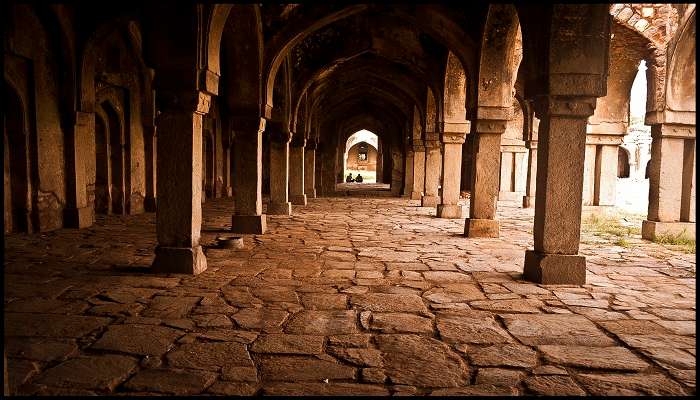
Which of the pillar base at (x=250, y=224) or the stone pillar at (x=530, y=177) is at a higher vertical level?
the stone pillar at (x=530, y=177)

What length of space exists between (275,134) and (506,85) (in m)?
5.96

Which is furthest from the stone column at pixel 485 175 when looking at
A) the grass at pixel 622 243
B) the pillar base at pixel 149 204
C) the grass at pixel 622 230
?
the pillar base at pixel 149 204

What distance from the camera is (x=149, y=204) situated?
13.3 meters

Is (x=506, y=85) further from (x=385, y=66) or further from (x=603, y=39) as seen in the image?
(x=385, y=66)

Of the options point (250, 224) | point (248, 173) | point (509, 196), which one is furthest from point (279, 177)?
point (509, 196)

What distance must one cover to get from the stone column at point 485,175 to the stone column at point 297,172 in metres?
8.25

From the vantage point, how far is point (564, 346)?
3.53m

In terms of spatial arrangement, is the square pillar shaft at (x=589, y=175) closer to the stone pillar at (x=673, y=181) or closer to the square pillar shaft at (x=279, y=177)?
the stone pillar at (x=673, y=181)

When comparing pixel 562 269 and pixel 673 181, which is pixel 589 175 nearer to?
pixel 673 181

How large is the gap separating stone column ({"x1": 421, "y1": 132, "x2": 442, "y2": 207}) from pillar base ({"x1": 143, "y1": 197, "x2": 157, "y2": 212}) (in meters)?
8.52

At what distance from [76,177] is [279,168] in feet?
15.0

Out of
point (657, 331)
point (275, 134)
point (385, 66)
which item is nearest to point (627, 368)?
point (657, 331)

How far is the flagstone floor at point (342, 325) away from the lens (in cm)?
293

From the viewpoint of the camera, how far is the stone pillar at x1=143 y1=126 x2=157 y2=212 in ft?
43.1
